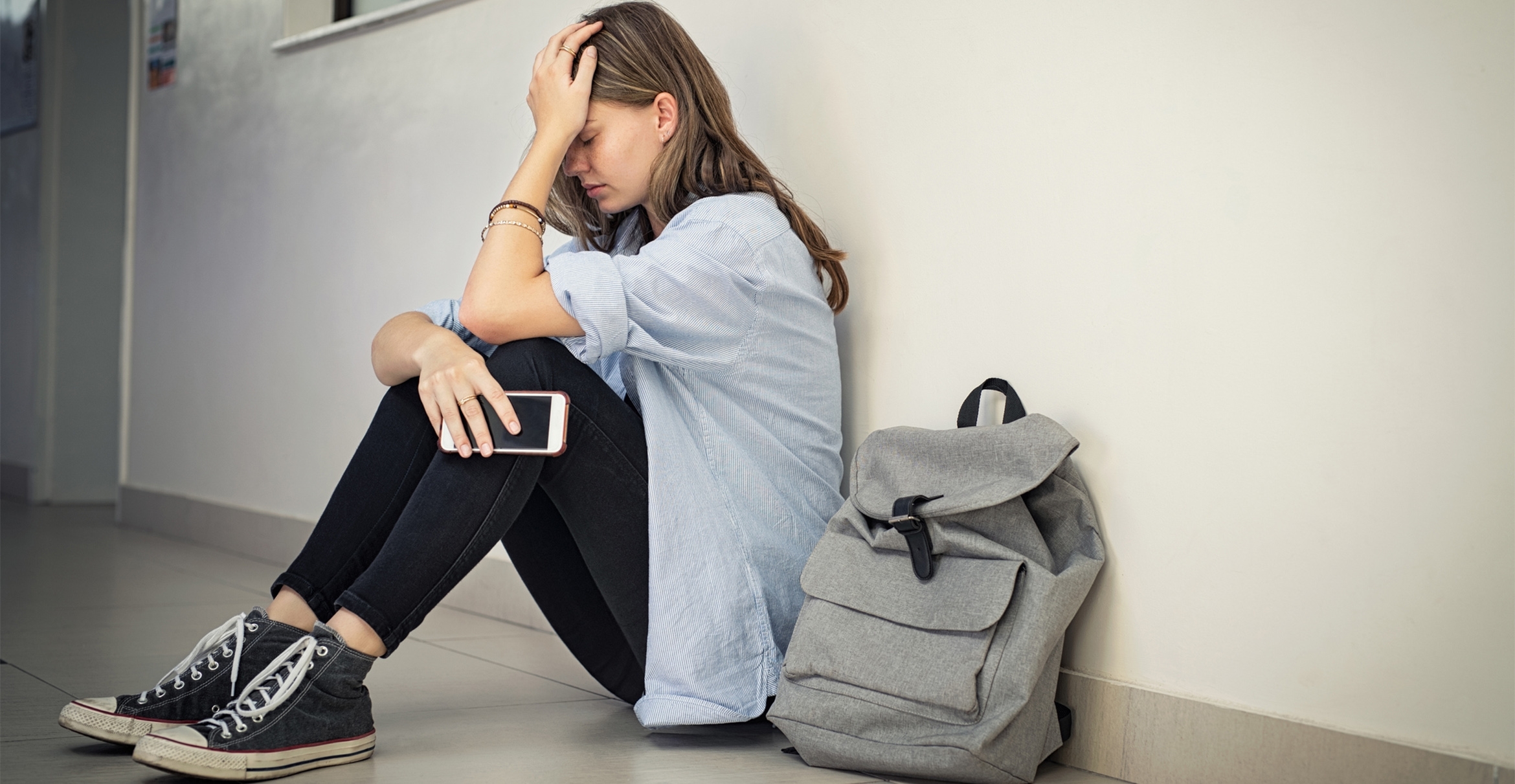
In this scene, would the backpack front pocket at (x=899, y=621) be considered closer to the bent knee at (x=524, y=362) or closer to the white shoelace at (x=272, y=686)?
the bent knee at (x=524, y=362)

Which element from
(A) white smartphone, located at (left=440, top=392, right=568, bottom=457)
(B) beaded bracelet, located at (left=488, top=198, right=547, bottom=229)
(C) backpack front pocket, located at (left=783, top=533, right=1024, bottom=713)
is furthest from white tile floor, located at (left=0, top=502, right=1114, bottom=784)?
(B) beaded bracelet, located at (left=488, top=198, right=547, bottom=229)

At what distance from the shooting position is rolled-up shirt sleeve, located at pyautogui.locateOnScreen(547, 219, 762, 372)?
4.14ft

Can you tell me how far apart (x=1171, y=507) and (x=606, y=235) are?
83 cm

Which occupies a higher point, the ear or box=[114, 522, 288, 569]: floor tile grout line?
the ear

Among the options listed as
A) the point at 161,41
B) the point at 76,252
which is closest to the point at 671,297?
the point at 161,41

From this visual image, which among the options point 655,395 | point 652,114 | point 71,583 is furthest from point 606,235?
point 71,583

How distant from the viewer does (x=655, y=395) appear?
1381 mm

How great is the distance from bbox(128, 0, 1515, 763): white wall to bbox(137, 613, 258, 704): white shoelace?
799 millimetres

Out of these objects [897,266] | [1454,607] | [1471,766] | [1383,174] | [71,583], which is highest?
[1383,174]

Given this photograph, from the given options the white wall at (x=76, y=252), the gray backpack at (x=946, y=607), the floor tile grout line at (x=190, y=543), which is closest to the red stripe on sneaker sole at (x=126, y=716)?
the gray backpack at (x=946, y=607)

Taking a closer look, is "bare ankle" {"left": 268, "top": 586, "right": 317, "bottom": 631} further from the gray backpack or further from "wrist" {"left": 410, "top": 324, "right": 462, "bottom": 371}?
the gray backpack

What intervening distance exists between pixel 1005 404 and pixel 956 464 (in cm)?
17

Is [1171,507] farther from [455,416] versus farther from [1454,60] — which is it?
[455,416]

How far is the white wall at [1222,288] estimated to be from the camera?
1049mm
